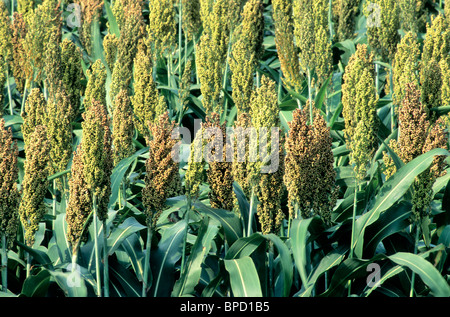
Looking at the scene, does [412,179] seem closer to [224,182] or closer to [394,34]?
[224,182]

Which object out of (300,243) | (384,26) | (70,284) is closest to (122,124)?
(70,284)

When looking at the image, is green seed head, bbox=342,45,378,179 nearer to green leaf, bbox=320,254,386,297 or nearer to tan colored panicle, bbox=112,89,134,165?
green leaf, bbox=320,254,386,297

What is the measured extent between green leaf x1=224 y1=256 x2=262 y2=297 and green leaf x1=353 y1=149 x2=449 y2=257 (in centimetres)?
61

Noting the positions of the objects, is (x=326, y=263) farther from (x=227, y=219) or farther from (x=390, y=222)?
(x=227, y=219)

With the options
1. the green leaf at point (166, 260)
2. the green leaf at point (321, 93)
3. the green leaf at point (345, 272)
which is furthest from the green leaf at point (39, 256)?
the green leaf at point (321, 93)

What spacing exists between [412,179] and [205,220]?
107 cm

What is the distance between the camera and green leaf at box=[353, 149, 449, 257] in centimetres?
309

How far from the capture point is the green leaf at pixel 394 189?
10.1 ft

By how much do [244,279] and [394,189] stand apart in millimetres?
923

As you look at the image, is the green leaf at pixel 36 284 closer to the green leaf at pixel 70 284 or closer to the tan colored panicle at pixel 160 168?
the green leaf at pixel 70 284

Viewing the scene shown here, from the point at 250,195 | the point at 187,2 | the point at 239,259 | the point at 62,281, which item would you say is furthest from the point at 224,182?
the point at 187,2

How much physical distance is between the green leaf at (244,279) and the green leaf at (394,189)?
1.99 feet

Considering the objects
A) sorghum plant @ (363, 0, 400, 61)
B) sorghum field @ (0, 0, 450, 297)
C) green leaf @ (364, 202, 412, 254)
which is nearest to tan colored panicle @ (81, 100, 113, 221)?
sorghum field @ (0, 0, 450, 297)

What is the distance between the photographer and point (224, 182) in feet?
10.6
